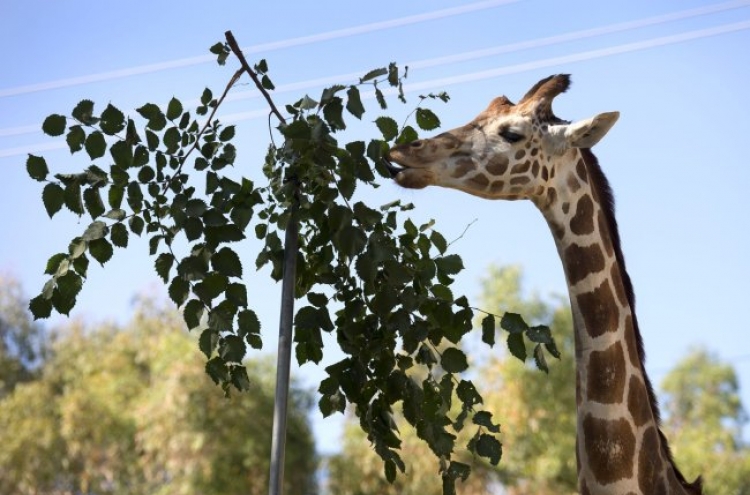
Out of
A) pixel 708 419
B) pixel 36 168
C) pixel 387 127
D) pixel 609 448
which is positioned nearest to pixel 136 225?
pixel 36 168

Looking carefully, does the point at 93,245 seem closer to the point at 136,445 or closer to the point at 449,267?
the point at 449,267

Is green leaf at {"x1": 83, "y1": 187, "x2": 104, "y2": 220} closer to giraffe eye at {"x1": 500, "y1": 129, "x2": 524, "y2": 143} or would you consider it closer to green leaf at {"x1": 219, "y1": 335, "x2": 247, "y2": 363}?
green leaf at {"x1": 219, "y1": 335, "x2": 247, "y2": 363}

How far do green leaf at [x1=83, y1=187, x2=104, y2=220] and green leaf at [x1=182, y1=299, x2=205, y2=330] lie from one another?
0.31 metres

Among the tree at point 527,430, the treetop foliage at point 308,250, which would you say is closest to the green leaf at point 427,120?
the treetop foliage at point 308,250

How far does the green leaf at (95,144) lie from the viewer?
2.78 m

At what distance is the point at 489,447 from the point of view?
9.68 ft

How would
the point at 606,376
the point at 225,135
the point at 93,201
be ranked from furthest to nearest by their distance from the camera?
the point at 606,376, the point at 225,135, the point at 93,201

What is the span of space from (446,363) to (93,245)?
90 cm

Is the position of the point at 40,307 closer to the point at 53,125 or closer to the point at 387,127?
the point at 53,125

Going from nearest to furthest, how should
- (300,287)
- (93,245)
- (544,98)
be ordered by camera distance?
(93,245)
(300,287)
(544,98)

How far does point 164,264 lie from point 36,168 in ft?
1.22

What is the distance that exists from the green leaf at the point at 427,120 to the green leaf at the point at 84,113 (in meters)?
0.85

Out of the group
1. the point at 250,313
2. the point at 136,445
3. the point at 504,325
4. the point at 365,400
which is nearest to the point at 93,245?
the point at 250,313

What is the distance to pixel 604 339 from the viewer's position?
3.21 meters
